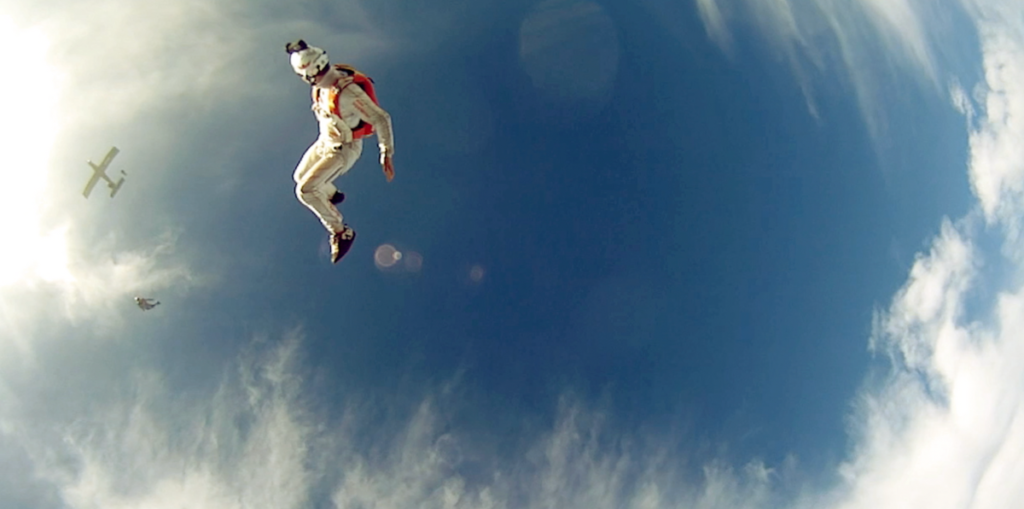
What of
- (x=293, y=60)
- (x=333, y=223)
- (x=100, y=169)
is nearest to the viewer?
(x=293, y=60)

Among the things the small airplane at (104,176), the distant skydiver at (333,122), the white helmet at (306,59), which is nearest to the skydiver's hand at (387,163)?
the distant skydiver at (333,122)

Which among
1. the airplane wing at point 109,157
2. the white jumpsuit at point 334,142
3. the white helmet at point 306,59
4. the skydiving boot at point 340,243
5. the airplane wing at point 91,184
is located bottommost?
the skydiving boot at point 340,243

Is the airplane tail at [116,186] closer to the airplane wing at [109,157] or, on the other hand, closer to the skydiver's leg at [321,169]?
the airplane wing at [109,157]

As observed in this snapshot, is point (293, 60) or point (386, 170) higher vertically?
point (293, 60)

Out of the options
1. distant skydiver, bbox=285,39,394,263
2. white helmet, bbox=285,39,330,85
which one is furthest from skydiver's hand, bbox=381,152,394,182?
white helmet, bbox=285,39,330,85

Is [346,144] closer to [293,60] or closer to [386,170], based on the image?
[386,170]

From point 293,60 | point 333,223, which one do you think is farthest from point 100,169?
point 293,60

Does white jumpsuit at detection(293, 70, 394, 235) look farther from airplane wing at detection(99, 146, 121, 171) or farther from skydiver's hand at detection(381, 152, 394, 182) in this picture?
airplane wing at detection(99, 146, 121, 171)
